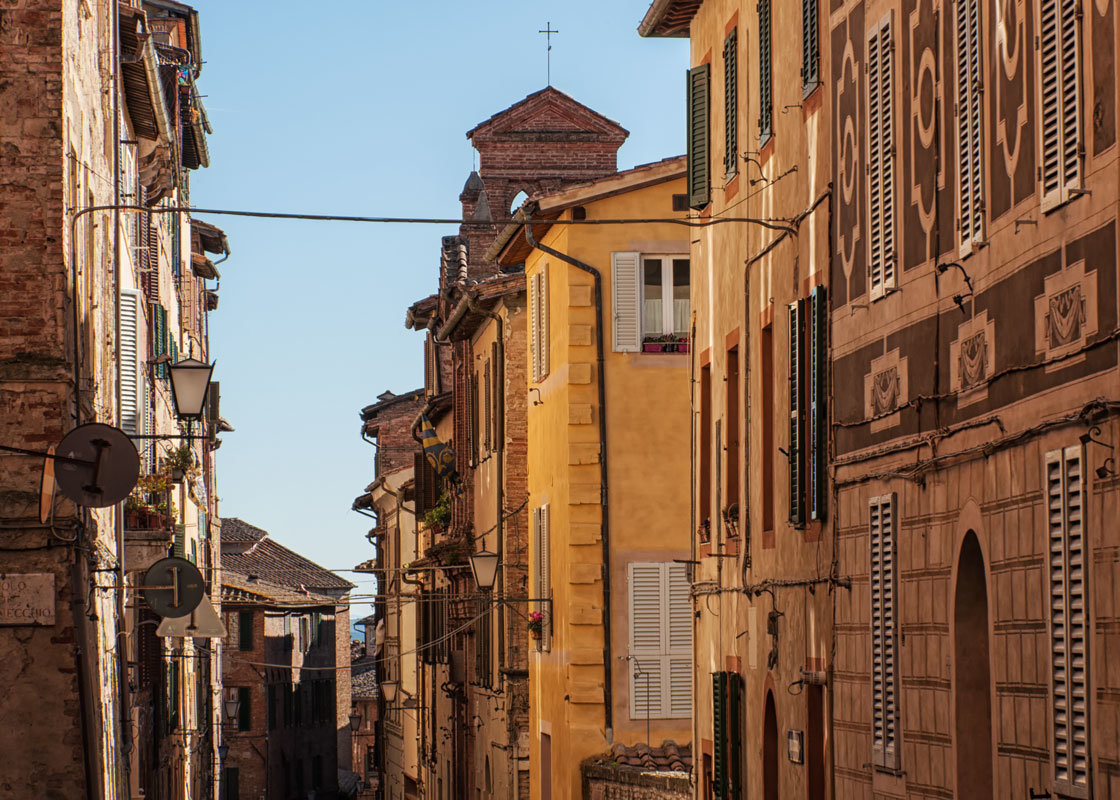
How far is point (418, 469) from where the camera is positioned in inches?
1785

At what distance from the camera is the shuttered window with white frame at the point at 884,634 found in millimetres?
12922

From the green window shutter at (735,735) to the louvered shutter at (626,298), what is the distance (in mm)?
7538

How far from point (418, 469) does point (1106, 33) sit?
122 ft

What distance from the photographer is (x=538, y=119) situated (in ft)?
140

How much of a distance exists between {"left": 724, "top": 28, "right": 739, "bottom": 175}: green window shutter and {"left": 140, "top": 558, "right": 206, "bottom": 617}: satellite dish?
6.51 m

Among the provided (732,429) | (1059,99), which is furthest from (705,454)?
(1059,99)

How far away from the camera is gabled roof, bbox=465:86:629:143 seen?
42.6m

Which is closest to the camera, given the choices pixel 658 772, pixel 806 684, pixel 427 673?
pixel 806 684

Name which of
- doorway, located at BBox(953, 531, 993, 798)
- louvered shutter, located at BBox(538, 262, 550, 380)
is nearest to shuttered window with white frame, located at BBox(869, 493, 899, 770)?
doorway, located at BBox(953, 531, 993, 798)

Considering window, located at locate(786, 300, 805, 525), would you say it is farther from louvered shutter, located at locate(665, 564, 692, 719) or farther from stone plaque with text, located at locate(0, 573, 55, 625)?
louvered shutter, located at locate(665, 564, 692, 719)

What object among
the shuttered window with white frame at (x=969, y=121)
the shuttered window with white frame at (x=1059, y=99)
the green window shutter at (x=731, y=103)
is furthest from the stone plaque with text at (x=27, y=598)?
the shuttered window with white frame at (x=1059, y=99)

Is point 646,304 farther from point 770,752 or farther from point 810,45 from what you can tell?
point 810,45

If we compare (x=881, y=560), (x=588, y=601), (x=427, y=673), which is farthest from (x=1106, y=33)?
(x=427, y=673)

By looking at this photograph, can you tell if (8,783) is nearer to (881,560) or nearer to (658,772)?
(881,560)
